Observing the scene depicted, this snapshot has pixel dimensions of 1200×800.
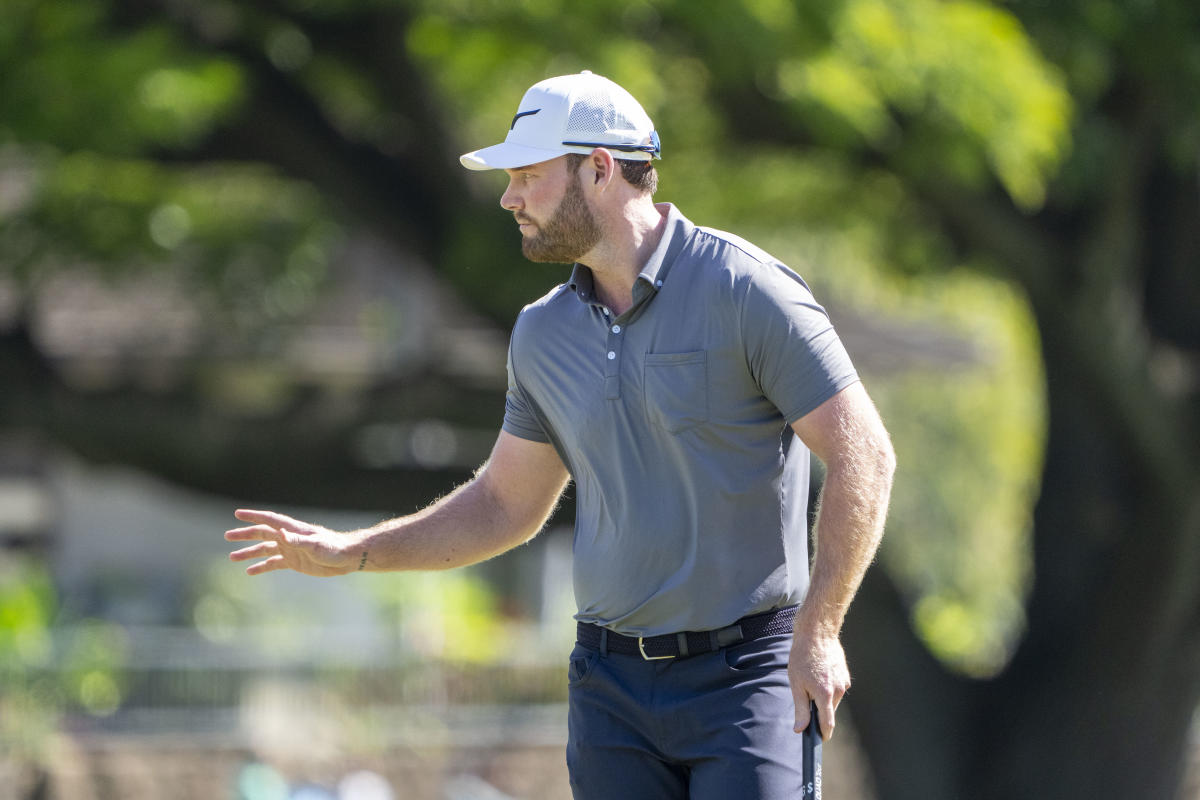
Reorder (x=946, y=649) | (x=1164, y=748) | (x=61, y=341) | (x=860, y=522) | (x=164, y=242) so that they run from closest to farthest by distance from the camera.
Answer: (x=860, y=522)
(x=164, y=242)
(x=1164, y=748)
(x=61, y=341)
(x=946, y=649)

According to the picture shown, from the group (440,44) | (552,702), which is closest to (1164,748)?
(552,702)

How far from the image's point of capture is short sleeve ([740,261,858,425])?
3.02m

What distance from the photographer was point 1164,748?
9.69 metres

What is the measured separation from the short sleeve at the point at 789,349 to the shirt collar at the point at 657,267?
21cm

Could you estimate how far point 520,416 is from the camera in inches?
140

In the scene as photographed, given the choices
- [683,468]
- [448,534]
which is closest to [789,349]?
[683,468]

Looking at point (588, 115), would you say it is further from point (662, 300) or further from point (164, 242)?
point (164, 242)

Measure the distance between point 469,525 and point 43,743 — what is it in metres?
7.46

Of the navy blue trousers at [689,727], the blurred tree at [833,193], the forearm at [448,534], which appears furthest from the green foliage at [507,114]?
the navy blue trousers at [689,727]

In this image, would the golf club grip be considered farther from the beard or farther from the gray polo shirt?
the beard

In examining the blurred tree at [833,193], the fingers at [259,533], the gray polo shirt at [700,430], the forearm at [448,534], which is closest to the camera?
the gray polo shirt at [700,430]

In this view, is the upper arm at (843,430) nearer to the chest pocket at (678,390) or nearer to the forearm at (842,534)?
the forearm at (842,534)

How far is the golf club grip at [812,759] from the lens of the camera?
2996 mm

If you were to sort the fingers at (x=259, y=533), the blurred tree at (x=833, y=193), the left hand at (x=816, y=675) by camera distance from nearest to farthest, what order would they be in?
the left hand at (x=816, y=675)
the fingers at (x=259, y=533)
the blurred tree at (x=833, y=193)
